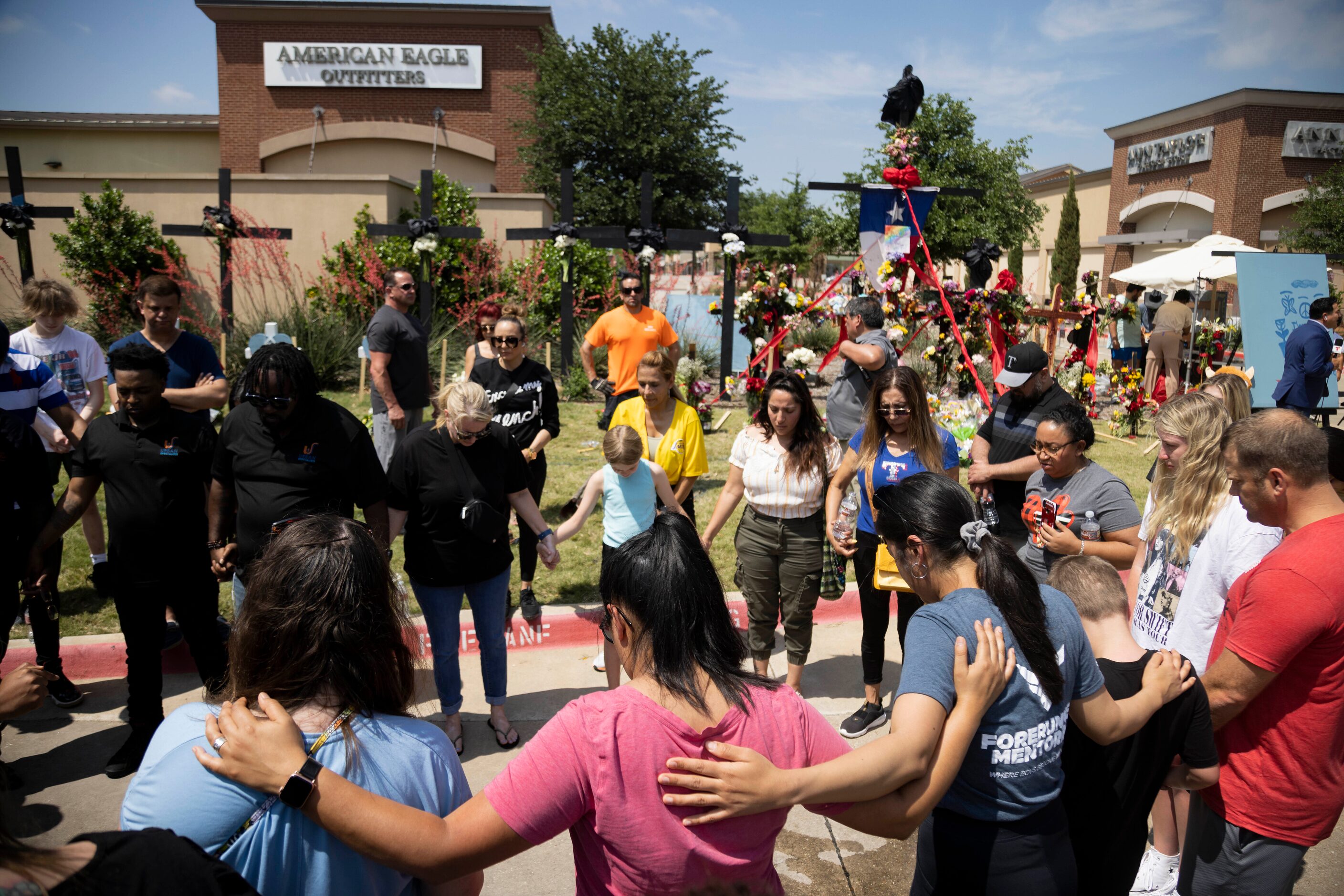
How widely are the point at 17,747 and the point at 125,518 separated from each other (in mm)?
1400

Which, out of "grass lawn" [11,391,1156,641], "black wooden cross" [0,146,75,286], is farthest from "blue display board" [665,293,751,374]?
"black wooden cross" [0,146,75,286]

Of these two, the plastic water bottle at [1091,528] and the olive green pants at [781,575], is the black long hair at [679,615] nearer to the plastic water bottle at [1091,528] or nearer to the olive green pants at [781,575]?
the plastic water bottle at [1091,528]

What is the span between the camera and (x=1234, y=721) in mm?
2410

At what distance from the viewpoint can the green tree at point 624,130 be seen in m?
25.5

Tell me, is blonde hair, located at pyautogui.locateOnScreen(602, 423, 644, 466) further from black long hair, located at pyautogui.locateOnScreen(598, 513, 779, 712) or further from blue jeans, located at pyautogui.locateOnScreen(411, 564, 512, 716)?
black long hair, located at pyautogui.locateOnScreen(598, 513, 779, 712)

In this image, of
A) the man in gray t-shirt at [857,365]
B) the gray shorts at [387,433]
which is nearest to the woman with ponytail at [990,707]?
the man in gray t-shirt at [857,365]

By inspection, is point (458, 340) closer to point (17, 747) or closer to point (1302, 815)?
point (17, 747)

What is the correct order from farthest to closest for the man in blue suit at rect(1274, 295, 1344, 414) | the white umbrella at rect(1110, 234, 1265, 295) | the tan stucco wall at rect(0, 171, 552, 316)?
the tan stucco wall at rect(0, 171, 552, 316) → the white umbrella at rect(1110, 234, 1265, 295) → the man in blue suit at rect(1274, 295, 1344, 414)

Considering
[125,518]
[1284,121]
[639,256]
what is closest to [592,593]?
[125,518]

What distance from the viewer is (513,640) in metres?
5.33

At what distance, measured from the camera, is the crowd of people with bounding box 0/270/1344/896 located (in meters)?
1.55

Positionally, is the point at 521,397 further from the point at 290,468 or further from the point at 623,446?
the point at 290,468

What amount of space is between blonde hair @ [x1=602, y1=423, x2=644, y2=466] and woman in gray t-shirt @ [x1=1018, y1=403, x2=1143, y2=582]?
6.35 feet

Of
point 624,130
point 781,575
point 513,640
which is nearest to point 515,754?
point 513,640
